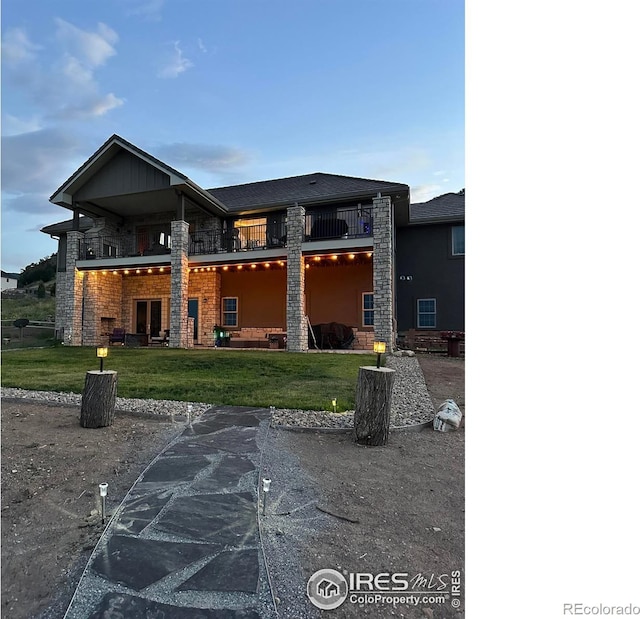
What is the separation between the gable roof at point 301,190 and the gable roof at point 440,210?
10.4 ft

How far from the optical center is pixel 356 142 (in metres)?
16.5

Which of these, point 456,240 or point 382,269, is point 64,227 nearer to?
point 382,269

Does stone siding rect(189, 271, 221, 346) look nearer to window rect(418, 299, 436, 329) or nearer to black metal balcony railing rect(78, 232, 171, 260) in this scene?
black metal balcony railing rect(78, 232, 171, 260)

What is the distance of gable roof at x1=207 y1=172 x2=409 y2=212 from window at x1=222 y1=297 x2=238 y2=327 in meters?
4.13

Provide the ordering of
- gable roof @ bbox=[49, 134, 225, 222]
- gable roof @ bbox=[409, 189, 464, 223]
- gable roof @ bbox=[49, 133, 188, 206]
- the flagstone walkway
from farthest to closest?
gable roof @ bbox=[409, 189, 464, 223] < gable roof @ bbox=[49, 133, 188, 206] < gable roof @ bbox=[49, 134, 225, 222] < the flagstone walkway

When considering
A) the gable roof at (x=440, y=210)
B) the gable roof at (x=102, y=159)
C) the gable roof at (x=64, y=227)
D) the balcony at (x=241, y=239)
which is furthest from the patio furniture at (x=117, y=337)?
the gable roof at (x=440, y=210)

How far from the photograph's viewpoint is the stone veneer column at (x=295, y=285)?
12.9 metres

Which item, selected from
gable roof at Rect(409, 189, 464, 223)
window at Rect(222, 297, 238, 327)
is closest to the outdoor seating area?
window at Rect(222, 297, 238, 327)

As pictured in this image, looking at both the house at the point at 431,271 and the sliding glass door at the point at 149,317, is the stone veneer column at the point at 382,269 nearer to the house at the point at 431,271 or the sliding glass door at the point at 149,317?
the house at the point at 431,271

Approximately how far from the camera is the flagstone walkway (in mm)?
1578

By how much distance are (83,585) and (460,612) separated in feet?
6.06
